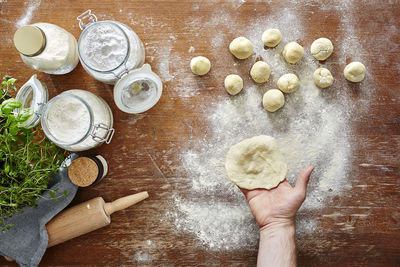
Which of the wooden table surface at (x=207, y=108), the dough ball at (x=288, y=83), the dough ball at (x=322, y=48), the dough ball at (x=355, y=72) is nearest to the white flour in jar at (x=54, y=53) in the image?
the wooden table surface at (x=207, y=108)

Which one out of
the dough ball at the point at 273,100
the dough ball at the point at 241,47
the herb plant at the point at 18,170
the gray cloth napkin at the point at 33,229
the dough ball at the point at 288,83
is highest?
the dough ball at the point at 241,47

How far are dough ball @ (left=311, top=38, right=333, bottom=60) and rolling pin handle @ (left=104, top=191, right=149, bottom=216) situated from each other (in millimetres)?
1045

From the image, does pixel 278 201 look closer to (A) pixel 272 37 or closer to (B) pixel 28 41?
(A) pixel 272 37

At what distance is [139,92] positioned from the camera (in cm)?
129

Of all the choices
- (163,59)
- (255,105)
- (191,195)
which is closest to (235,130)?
(255,105)

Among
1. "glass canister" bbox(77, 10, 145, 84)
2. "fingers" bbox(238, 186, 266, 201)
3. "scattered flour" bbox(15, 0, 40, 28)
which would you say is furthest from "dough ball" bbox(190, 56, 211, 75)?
"scattered flour" bbox(15, 0, 40, 28)

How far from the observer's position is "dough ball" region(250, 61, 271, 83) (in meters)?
1.34

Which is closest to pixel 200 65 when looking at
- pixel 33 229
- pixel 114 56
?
pixel 114 56

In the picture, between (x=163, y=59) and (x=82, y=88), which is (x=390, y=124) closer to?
(x=163, y=59)

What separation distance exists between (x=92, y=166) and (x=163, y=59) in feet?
1.96

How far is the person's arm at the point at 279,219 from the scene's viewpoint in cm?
126

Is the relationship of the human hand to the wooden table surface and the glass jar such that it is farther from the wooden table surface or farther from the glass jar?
the glass jar

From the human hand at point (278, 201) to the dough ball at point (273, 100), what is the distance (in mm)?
308

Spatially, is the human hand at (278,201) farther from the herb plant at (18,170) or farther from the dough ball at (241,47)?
the herb plant at (18,170)
